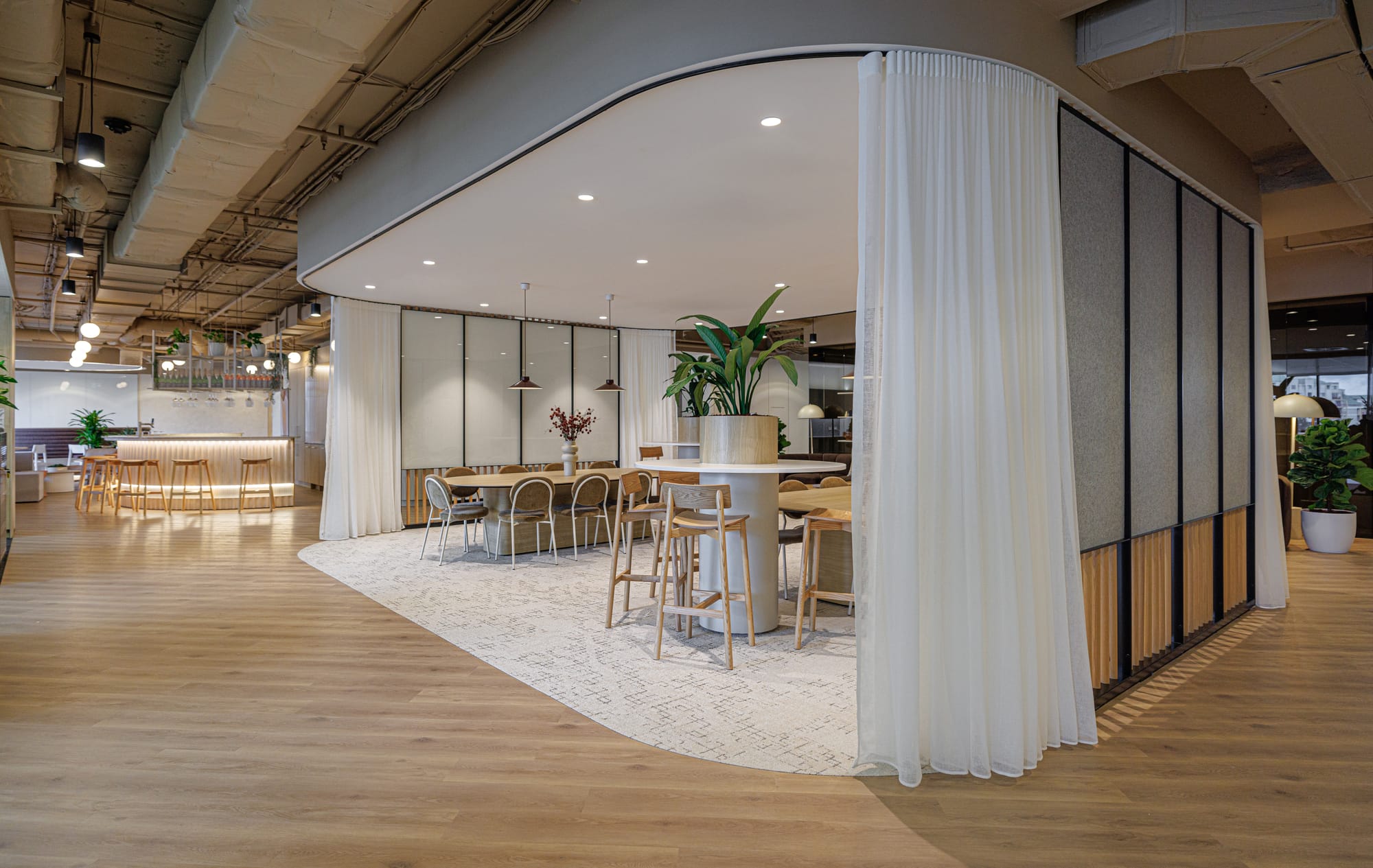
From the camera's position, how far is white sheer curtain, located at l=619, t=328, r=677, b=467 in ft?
34.9

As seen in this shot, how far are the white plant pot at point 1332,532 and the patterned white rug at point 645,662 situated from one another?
18.6ft

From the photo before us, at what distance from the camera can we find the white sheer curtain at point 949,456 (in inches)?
100

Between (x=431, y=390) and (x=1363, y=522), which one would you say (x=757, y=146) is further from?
(x=1363, y=522)

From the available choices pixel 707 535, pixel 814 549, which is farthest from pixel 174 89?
pixel 814 549

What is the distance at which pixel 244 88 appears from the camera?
348 cm

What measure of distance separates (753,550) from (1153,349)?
2517mm

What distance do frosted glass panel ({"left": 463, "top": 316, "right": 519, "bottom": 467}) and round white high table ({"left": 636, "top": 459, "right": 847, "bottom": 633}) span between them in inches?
217

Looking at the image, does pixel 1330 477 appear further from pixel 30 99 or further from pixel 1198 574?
pixel 30 99

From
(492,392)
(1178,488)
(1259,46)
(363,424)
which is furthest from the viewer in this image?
(492,392)

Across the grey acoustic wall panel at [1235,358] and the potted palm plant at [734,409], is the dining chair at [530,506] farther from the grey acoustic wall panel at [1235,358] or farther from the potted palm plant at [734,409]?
the grey acoustic wall panel at [1235,358]

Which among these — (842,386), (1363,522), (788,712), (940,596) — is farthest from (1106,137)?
(842,386)

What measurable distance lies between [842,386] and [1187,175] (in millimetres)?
9840

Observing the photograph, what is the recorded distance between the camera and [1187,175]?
4.13 m

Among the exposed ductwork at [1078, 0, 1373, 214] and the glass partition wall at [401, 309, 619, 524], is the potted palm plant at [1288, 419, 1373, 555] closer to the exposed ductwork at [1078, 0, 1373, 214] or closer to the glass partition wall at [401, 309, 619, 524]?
the exposed ductwork at [1078, 0, 1373, 214]
